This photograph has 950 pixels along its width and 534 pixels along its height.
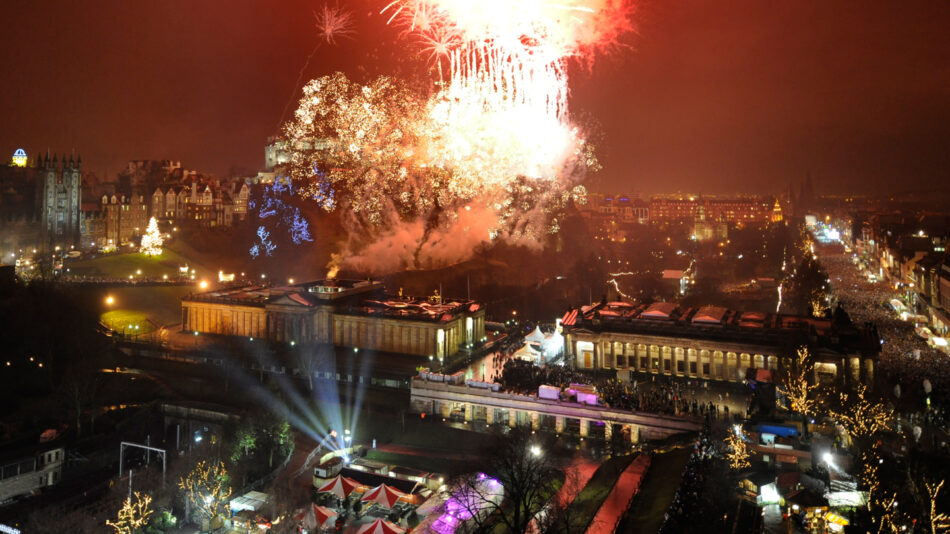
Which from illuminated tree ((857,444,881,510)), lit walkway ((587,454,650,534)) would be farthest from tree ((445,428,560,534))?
illuminated tree ((857,444,881,510))

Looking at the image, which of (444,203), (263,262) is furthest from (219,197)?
(444,203)

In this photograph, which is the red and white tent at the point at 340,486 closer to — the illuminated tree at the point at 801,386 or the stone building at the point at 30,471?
the stone building at the point at 30,471

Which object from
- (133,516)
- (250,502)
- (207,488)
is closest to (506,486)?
(250,502)

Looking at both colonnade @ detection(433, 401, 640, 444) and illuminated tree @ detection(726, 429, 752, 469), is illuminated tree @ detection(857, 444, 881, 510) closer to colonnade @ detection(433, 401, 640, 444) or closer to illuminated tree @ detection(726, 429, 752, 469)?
illuminated tree @ detection(726, 429, 752, 469)

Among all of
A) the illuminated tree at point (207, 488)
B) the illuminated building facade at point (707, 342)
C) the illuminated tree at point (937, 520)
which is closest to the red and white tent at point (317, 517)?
the illuminated tree at point (207, 488)

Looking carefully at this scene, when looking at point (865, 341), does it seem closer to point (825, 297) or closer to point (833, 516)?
point (833, 516)
